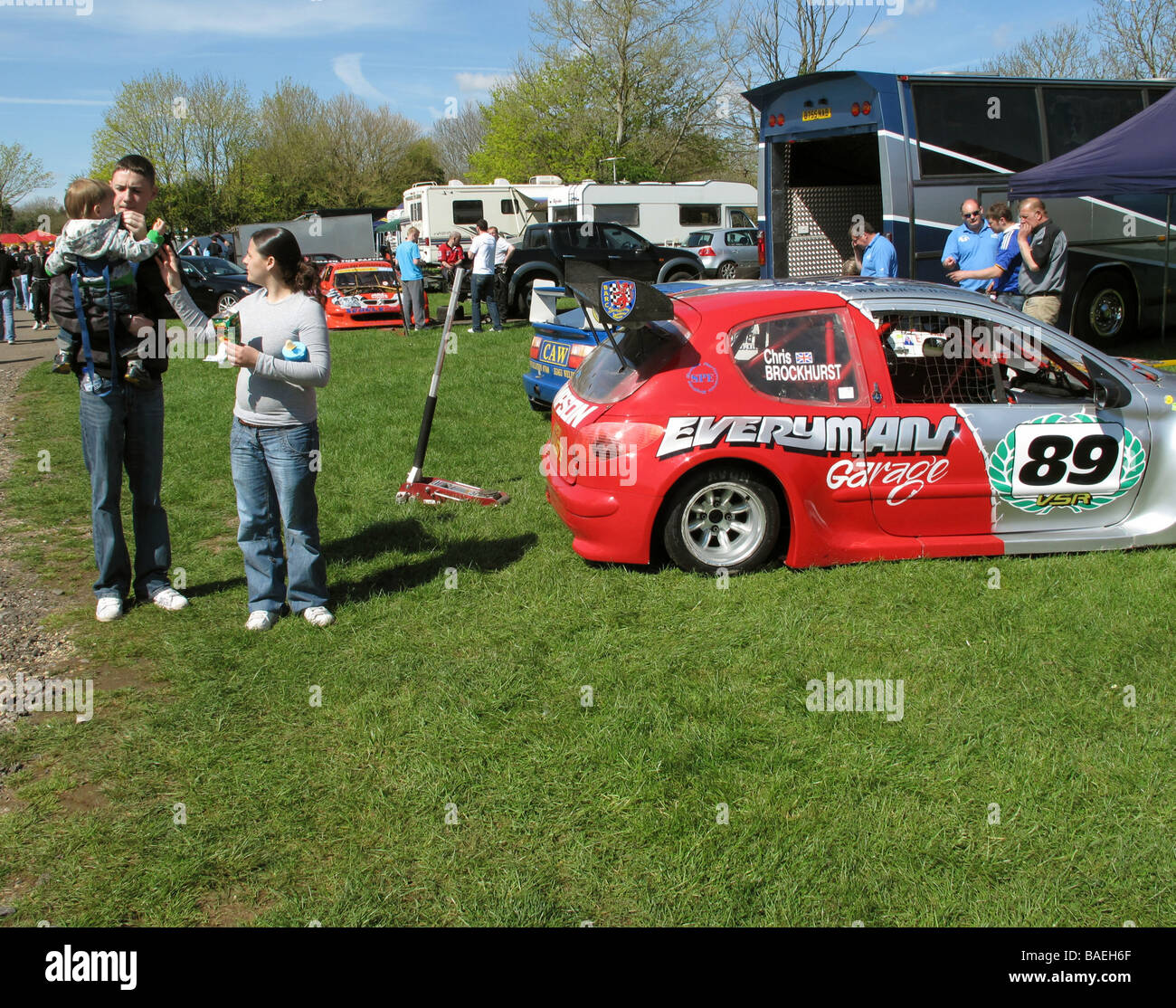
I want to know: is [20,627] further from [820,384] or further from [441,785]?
[820,384]

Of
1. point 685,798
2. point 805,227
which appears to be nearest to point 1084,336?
point 805,227

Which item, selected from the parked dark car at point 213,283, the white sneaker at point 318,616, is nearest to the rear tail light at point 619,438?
the white sneaker at point 318,616

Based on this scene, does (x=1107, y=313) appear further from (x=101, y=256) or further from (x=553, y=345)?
(x=101, y=256)

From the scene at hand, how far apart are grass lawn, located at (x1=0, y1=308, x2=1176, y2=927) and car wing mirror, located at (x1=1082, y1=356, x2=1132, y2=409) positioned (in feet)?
2.80

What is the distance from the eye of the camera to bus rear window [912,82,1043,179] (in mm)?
11016

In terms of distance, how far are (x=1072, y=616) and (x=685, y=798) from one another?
2.46 m

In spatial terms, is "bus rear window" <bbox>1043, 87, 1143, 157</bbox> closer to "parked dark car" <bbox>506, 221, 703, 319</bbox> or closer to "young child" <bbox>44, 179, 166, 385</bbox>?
"parked dark car" <bbox>506, 221, 703, 319</bbox>

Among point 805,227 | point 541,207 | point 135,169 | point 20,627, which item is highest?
point 541,207

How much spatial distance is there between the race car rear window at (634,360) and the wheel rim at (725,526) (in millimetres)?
726

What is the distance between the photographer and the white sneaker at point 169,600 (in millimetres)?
5172

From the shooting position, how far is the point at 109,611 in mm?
5070

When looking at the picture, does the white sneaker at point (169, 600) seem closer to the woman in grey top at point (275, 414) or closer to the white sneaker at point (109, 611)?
the white sneaker at point (109, 611)

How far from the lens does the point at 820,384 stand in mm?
5305
